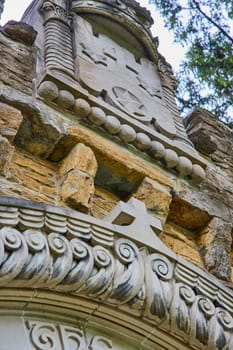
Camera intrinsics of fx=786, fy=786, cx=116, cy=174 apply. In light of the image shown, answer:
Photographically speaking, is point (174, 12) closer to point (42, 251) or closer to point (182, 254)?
point (182, 254)

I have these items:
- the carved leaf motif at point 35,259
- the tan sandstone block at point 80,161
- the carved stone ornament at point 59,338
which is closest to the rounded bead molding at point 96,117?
the tan sandstone block at point 80,161

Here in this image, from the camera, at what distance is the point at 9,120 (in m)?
3.49

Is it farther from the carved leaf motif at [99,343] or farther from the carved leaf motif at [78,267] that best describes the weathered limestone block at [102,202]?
the carved leaf motif at [99,343]

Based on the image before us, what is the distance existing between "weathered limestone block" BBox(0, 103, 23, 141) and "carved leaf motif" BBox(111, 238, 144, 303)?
69 cm

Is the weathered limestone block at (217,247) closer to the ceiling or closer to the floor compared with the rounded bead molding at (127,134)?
closer to the floor

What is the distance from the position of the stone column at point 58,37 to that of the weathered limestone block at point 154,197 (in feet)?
2.37

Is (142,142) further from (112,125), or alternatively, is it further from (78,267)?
(78,267)

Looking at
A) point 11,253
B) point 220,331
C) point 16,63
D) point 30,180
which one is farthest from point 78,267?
point 16,63

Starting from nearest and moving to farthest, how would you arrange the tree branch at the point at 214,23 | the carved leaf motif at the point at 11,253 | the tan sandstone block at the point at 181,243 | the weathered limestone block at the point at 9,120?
the carved leaf motif at the point at 11,253 < the weathered limestone block at the point at 9,120 < the tan sandstone block at the point at 181,243 < the tree branch at the point at 214,23

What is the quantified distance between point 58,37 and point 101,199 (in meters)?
1.17

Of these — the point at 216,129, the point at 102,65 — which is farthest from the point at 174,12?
the point at 102,65

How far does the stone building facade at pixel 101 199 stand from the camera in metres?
3.03

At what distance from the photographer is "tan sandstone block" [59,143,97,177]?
3.63 meters

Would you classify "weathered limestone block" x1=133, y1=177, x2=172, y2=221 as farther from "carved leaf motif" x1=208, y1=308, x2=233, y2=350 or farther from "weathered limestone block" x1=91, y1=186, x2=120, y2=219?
"carved leaf motif" x1=208, y1=308, x2=233, y2=350
